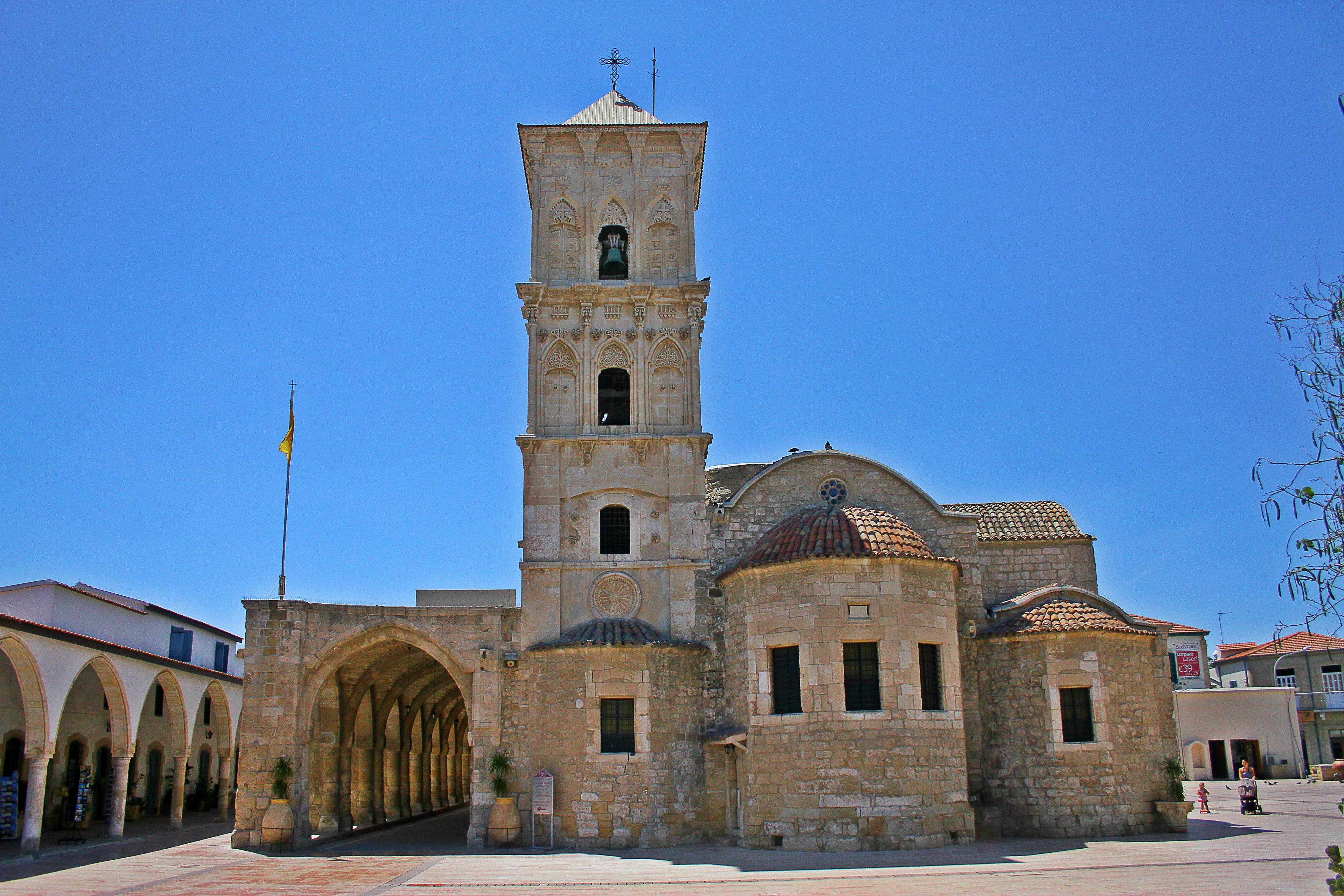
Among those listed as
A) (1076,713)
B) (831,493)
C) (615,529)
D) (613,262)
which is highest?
(613,262)

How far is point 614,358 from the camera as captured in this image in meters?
24.7

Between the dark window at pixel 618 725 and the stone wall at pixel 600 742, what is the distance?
0.16m

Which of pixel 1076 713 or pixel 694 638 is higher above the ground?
pixel 694 638

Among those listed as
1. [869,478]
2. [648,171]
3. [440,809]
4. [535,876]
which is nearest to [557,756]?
[535,876]

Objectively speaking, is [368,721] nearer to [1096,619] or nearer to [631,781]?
[631,781]

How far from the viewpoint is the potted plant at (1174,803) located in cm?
2020

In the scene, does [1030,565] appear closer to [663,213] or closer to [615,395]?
[615,395]

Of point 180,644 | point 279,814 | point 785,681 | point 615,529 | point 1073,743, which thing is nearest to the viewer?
point 785,681

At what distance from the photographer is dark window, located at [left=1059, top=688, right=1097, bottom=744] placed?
67.6 feet

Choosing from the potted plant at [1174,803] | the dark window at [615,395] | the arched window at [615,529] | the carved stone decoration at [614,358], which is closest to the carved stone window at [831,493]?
the arched window at [615,529]

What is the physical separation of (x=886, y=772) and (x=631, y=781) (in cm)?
536

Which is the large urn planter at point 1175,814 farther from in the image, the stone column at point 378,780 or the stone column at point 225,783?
the stone column at point 225,783

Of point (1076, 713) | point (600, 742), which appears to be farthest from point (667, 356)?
point (1076, 713)

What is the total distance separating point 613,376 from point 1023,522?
34.2ft
